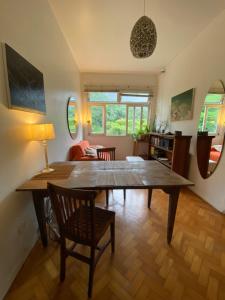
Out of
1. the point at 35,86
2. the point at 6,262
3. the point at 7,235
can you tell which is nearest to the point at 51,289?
the point at 6,262

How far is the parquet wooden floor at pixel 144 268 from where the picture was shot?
120 cm

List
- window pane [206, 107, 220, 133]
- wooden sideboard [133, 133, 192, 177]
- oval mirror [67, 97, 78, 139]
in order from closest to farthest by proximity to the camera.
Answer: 1. window pane [206, 107, 220, 133]
2. wooden sideboard [133, 133, 192, 177]
3. oval mirror [67, 97, 78, 139]

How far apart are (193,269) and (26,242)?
160cm

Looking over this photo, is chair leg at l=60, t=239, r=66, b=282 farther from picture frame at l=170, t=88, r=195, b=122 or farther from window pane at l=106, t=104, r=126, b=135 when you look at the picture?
window pane at l=106, t=104, r=126, b=135

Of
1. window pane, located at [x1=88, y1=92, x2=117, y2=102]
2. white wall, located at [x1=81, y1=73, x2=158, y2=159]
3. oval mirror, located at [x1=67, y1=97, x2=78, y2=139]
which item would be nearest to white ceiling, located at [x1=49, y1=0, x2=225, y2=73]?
white wall, located at [x1=81, y1=73, x2=158, y2=159]

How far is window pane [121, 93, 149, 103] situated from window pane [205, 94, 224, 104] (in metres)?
2.53

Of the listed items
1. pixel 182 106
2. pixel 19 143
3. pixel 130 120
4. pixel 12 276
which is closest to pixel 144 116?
pixel 130 120

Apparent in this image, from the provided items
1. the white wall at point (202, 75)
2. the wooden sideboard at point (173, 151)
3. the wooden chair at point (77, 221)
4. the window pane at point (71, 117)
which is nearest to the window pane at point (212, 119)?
the white wall at point (202, 75)

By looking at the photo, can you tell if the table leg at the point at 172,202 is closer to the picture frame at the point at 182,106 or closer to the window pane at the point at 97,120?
the picture frame at the point at 182,106

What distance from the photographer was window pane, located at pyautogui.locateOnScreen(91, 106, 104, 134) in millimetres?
4899

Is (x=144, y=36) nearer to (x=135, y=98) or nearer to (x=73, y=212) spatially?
(x=73, y=212)

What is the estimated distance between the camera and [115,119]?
16.3ft

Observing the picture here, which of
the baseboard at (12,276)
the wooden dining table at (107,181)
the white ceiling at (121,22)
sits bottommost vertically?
the baseboard at (12,276)

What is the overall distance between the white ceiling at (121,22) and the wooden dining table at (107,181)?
2.17 m
